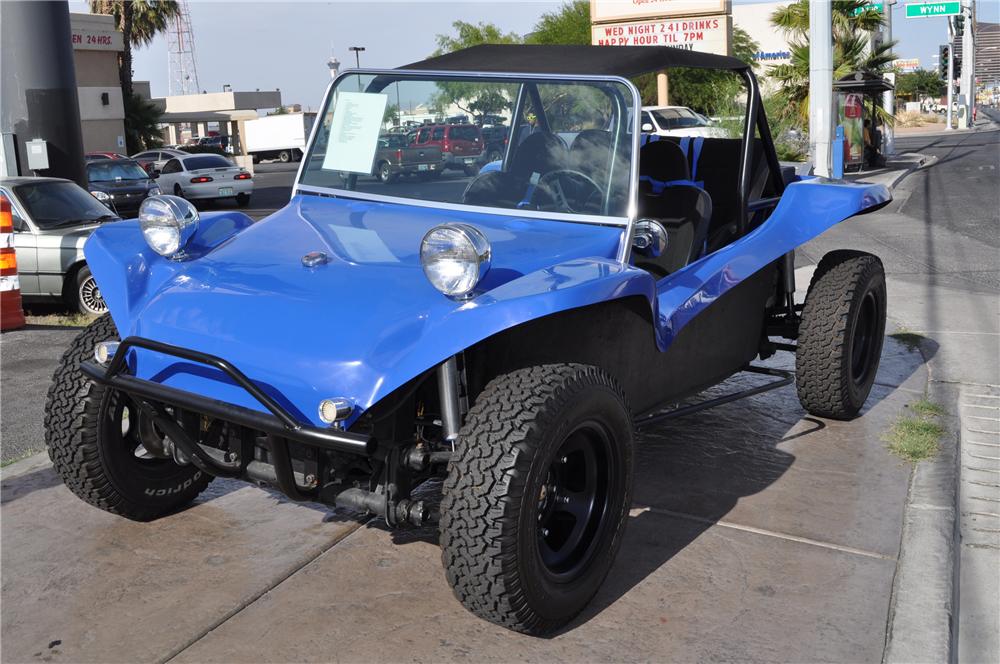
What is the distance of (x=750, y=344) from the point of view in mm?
5152

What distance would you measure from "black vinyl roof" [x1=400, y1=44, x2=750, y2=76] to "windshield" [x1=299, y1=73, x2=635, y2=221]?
0.06 m

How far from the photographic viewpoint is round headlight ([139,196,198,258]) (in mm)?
3943

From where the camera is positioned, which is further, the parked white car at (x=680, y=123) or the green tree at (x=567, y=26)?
the green tree at (x=567, y=26)

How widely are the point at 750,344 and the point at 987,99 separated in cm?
19135

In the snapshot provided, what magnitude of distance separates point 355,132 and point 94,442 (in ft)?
5.69

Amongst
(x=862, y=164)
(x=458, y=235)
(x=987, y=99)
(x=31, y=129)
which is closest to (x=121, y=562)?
(x=458, y=235)

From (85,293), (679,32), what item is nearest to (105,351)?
(85,293)

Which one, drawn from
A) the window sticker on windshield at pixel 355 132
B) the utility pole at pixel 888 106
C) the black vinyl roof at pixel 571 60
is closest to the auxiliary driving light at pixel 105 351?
the window sticker on windshield at pixel 355 132

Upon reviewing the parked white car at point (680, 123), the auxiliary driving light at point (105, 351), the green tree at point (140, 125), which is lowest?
the auxiliary driving light at point (105, 351)

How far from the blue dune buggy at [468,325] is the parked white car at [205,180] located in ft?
66.5

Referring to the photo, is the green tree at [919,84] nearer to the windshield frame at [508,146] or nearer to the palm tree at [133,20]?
the palm tree at [133,20]

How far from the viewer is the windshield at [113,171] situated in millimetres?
20125

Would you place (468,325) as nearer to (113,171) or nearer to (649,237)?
(649,237)

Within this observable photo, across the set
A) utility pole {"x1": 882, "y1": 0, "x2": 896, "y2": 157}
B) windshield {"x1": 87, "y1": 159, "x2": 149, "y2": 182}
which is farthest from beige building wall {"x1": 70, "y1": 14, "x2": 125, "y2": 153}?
utility pole {"x1": 882, "y1": 0, "x2": 896, "y2": 157}
